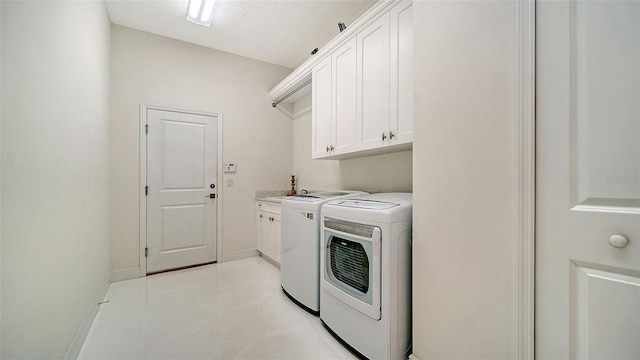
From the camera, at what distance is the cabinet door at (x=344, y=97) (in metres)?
2.24

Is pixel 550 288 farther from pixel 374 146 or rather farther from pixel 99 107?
pixel 99 107

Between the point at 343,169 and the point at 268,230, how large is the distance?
1.26 meters

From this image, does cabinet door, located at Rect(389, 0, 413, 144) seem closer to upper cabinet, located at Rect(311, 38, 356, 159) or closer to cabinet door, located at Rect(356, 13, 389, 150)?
cabinet door, located at Rect(356, 13, 389, 150)

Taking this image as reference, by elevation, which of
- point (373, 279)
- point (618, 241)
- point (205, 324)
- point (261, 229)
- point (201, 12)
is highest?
point (201, 12)

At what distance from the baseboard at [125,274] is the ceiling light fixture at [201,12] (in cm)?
285

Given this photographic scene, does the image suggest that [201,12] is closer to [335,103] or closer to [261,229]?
[335,103]

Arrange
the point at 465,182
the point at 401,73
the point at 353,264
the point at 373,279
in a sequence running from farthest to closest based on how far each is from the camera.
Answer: the point at 401,73
the point at 353,264
the point at 373,279
the point at 465,182

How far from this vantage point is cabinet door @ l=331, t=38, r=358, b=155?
2236 millimetres

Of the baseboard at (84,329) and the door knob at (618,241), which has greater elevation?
the door knob at (618,241)

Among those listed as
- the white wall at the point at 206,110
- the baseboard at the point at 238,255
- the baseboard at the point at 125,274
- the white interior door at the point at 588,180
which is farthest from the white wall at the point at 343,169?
the baseboard at the point at 125,274

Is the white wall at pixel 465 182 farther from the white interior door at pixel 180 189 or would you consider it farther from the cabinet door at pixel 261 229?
the white interior door at pixel 180 189

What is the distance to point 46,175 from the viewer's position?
3.99 feet

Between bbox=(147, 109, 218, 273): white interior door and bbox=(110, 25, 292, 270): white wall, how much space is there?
15 centimetres

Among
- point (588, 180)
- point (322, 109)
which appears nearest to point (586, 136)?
point (588, 180)
